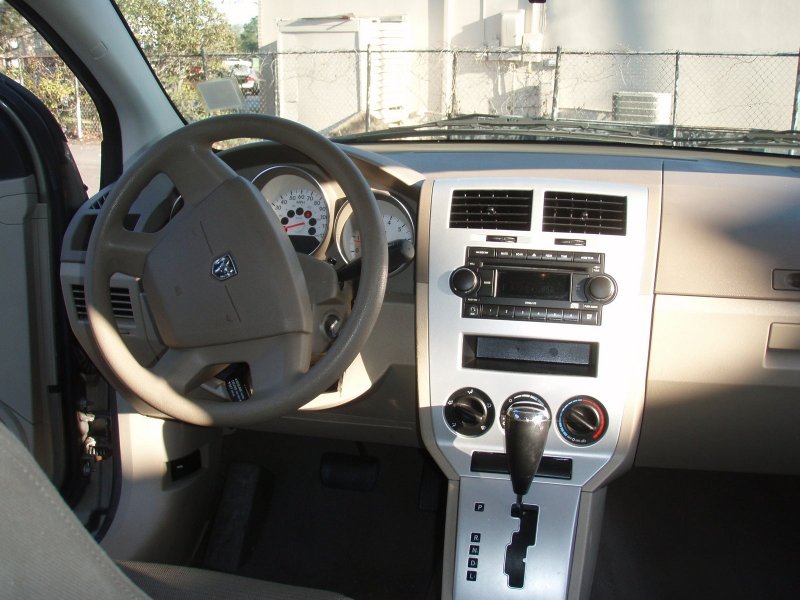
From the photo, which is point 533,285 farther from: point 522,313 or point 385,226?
point 385,226

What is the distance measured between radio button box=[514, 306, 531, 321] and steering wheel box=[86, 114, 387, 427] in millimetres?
428

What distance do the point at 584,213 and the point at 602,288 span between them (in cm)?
20

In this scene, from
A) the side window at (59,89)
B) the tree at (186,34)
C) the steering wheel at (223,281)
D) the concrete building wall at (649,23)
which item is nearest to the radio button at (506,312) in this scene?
the steering wheel at (223,281)

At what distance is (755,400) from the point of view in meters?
2.15

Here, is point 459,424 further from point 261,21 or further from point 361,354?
point 261,21

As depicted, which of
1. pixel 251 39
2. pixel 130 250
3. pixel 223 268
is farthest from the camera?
pixel 251 39

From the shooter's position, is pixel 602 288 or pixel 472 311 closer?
pixel 602 288

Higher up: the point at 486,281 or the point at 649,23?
the point at 649,23

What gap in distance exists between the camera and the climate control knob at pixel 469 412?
2213mm

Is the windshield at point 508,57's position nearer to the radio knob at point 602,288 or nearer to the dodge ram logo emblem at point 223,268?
the radio knob at point 602,288

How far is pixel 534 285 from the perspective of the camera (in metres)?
2.10

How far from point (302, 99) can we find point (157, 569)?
11247 mm

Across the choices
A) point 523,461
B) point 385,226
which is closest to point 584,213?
point 385,226

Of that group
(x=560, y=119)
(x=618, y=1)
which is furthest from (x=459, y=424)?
(x=618, y=1)
